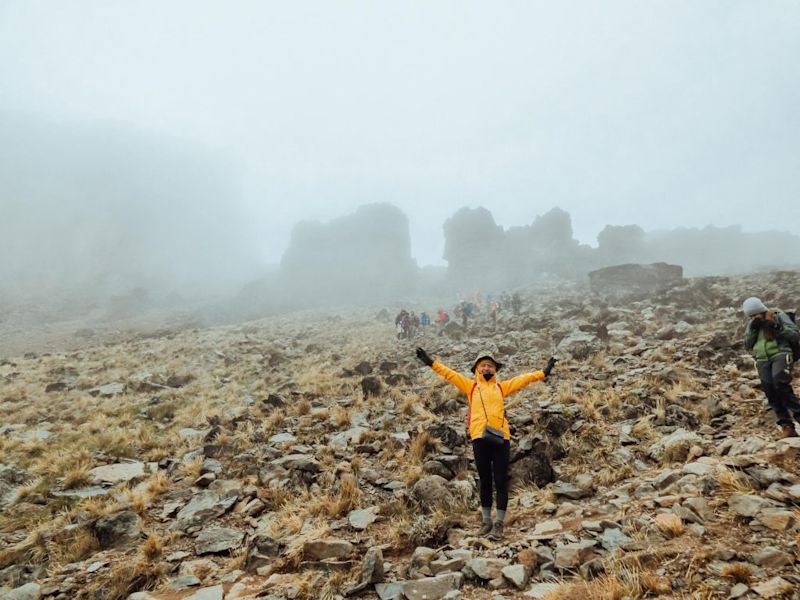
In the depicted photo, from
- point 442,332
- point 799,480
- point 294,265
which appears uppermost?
point 294,265

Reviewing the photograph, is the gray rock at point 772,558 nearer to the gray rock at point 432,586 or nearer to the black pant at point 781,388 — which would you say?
the gray rock at point 432,586

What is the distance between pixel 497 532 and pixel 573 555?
1127mm

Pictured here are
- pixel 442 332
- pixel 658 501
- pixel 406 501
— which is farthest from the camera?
pixel 442 332

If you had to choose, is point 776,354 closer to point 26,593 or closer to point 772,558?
point 772,558

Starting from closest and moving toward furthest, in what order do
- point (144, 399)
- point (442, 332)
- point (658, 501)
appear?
point (658, 501) < point (144, 399) < point (442, 332)

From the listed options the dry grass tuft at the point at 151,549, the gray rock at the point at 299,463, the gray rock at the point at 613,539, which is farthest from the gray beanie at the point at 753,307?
the dry grass tuft at the point at 151,549

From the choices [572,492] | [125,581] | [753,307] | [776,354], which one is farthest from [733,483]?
[125,581]

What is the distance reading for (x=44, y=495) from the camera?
23.1 feet

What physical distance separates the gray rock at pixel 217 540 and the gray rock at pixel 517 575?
3621 mm

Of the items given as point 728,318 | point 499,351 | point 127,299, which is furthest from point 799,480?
point 127,299

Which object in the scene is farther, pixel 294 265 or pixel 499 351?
pixel 294 265

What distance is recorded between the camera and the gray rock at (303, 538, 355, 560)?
4.69 metres

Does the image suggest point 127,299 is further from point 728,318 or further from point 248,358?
point 728,318

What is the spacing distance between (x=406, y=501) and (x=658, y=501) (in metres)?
3.28
